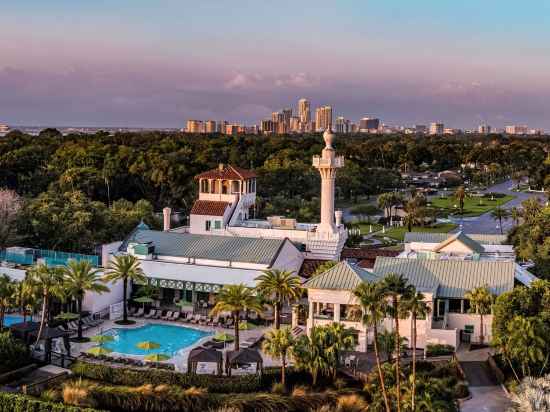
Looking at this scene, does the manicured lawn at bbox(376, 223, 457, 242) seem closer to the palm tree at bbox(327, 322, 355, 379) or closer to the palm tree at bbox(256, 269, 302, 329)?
the palm tree at bbox(256, 269, 302, 329)

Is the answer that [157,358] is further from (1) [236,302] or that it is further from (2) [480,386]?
(2) [480,386]

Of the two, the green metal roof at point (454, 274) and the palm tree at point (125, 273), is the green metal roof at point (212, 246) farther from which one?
the green metal roof at point (454, 274)

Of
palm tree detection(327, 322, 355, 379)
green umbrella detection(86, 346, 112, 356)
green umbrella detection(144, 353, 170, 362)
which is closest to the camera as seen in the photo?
palm tree detection(327, 322, 355, 379)

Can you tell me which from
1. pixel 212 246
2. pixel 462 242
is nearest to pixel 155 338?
pixel 212 246

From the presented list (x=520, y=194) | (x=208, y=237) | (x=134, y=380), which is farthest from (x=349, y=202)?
(x=134, y=380)

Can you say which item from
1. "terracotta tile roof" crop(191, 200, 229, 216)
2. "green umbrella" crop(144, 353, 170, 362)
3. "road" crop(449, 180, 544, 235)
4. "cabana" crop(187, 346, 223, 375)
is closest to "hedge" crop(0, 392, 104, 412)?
"green umbrella" crop(144, 353, 170, 362)

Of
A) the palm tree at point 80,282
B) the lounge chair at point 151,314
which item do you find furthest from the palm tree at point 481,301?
the palm tree at point 80,282

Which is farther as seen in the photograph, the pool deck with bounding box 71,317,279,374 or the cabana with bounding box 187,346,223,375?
the pool deck with bounding box 71,317,279,374
